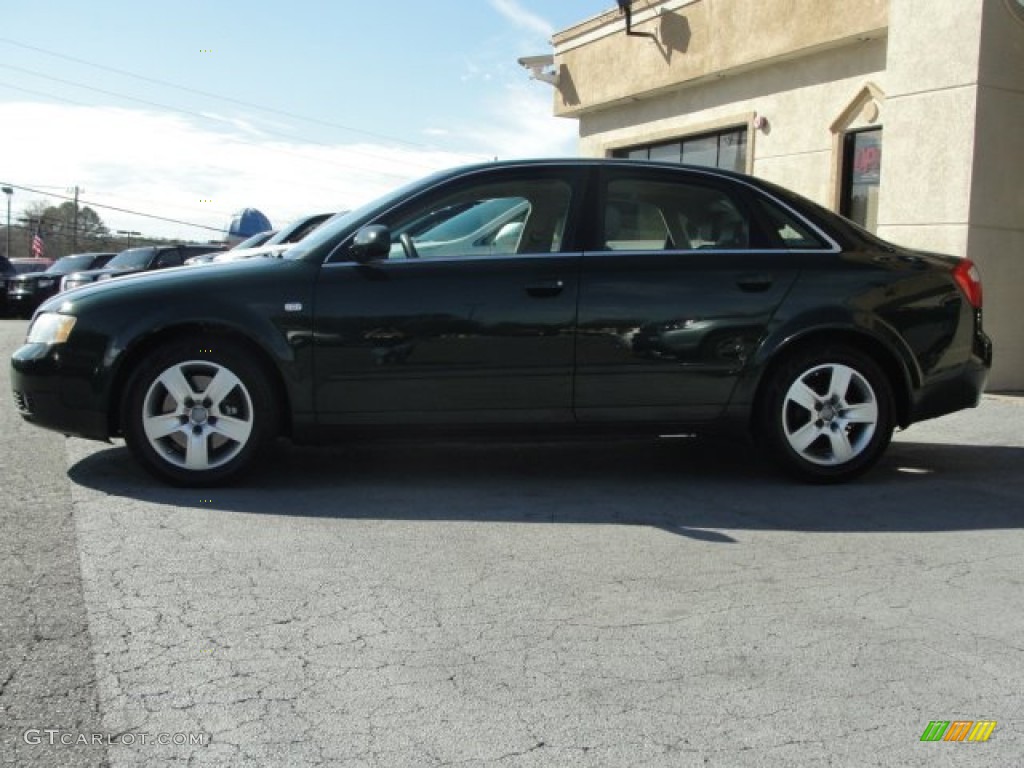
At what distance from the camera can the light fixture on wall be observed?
687 inches

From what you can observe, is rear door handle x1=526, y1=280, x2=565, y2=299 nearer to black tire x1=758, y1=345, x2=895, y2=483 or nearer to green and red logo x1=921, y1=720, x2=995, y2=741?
black tire x1=758, y1=345, x2=895, y2=483

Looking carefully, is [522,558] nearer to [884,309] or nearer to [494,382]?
[494,382]

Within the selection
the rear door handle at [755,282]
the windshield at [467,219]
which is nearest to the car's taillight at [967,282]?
the rear door handle at [755,282]

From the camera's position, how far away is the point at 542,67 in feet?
58.4

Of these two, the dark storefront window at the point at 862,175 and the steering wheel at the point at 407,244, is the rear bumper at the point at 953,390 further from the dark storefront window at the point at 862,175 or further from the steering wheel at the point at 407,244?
the dark storefront window at the point at 862,175

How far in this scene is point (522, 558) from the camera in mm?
4195

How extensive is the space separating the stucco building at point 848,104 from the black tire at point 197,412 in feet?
23.0

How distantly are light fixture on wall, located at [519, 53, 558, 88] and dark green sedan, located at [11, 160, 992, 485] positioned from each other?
40.9 ft

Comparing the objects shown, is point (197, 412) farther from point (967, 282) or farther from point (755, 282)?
point (967, 282)

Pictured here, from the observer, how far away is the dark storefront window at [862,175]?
11594 mm

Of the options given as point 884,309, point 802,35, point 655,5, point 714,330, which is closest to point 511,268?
point 714,330

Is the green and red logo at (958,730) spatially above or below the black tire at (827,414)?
below

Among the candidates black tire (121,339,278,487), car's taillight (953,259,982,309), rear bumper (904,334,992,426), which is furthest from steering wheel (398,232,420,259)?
car's taillight (953,259,982,309)

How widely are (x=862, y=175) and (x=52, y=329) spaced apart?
9599mm
